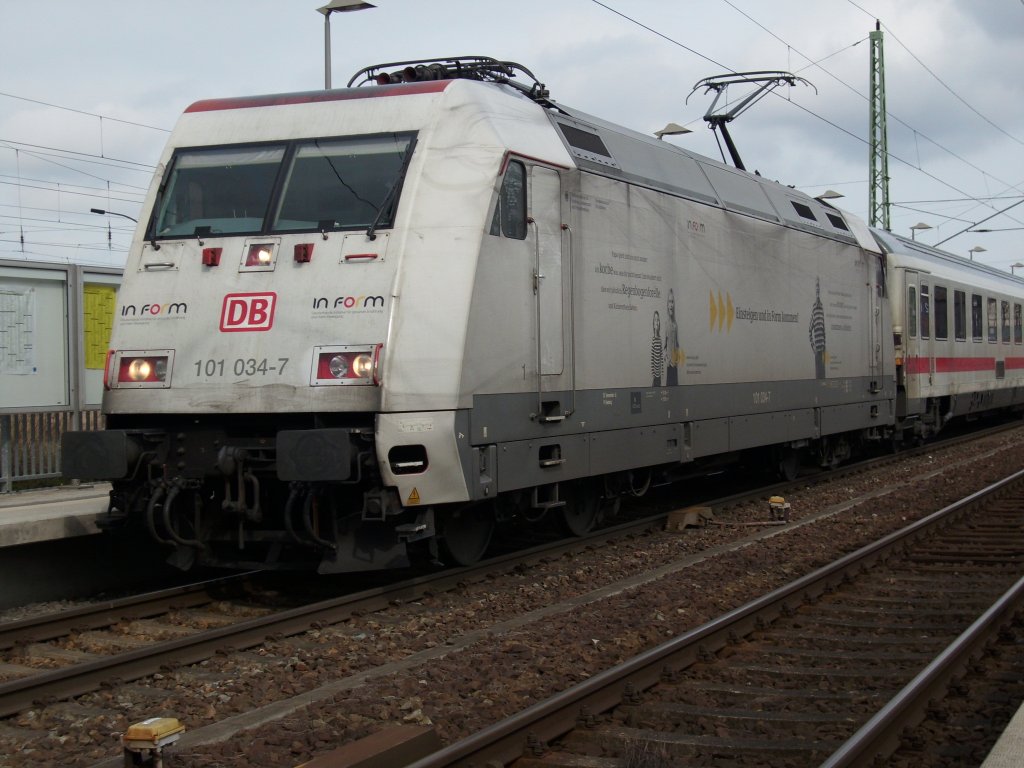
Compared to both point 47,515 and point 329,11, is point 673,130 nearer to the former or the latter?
point 329,11

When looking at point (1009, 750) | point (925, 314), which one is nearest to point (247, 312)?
point (1009, 750)

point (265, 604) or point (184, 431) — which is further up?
point (184, 431)

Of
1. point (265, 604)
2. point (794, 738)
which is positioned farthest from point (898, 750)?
point (265, 604)

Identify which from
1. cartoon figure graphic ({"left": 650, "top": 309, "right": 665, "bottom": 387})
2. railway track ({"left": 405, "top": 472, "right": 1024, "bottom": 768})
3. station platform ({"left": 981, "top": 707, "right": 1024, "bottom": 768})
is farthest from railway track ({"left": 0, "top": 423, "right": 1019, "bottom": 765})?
station platform ({"left": 981, "top": 707, "right": 1024, "bottom": 768})

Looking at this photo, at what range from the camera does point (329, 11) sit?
1581 cm

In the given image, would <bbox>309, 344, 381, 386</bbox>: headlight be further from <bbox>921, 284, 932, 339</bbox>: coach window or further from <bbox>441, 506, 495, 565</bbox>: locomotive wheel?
<bbox>921, 284, 932, 339</bbox>: coach window

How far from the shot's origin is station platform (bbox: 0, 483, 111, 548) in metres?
8.04

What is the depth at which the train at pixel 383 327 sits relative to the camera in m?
7.25

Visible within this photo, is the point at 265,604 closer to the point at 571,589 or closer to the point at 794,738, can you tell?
the point at 571,589

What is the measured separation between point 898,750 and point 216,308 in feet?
16.8

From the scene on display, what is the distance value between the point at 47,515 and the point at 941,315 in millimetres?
15808

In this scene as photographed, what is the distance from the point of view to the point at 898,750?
4.85m

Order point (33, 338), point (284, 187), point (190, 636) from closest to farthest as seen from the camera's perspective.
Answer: point (190, 636), point (284, 187), point (33, 338)

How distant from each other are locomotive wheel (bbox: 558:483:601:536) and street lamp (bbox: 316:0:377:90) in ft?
25.2
